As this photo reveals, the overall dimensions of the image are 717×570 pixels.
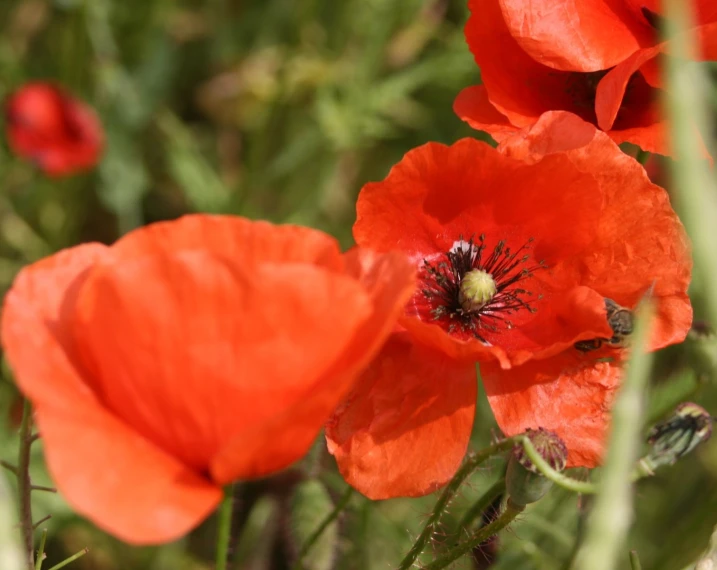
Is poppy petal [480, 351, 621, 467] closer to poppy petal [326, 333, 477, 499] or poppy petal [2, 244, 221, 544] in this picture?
poppy petal [326, 333, 477, 499]

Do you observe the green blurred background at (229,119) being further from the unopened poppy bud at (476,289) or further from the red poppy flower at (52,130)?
the unopened poppy bud at (476,289)

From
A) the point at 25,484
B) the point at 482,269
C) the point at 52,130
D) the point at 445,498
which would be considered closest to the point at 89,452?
the point at 25,484

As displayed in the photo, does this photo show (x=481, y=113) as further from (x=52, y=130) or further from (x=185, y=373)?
(x=52, y=130)

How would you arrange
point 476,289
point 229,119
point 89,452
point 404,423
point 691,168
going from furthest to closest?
point 229,119, point 476,289, point 404,423, point 89,452, point 691,168

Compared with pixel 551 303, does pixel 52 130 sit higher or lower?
lower

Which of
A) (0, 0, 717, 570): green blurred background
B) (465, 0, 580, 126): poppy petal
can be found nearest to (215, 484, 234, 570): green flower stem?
(465, 0, 580, 126): poppy petal

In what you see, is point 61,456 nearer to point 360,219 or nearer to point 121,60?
point 360,219
